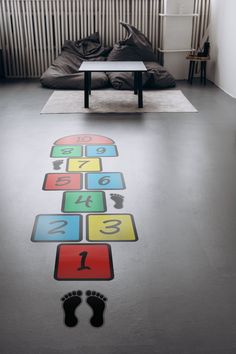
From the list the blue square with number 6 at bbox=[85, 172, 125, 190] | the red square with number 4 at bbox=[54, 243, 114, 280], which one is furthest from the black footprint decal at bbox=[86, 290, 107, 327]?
the blue square with number 6 at bbox=[85, 172, 125, 190]

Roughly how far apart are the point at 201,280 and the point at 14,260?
1.10 m

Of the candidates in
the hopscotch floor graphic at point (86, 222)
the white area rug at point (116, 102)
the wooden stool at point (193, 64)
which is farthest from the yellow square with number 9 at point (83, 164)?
the wooden stool at point (193, 64)

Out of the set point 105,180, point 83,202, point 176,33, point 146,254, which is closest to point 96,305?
point 146,254

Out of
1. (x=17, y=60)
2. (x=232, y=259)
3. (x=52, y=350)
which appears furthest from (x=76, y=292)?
(x=17, y=60)

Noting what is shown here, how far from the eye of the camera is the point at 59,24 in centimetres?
775

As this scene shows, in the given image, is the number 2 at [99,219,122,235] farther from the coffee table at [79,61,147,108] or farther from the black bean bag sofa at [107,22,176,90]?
the black bean bag sofa at [107,22,176,90]

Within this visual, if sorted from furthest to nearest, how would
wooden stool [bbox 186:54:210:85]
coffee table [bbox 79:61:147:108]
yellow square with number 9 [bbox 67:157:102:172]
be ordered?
wooden stool [bbox 186:54:210:85]
coffee table [bbox 79:61:147:108]
yellow square with number 9 [bbox 67:157:102:172]

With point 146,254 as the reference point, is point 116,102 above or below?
above

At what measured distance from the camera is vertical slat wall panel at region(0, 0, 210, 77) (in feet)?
24.9

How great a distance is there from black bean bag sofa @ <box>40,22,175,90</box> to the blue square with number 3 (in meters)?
2.78

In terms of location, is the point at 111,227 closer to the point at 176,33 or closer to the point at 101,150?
the point at 101,150

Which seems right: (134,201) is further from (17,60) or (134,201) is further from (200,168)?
(17,60)

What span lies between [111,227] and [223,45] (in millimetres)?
5227

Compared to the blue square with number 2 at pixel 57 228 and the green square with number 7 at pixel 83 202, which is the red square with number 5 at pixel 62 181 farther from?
the blue square with number 2 at pixel 57 228
